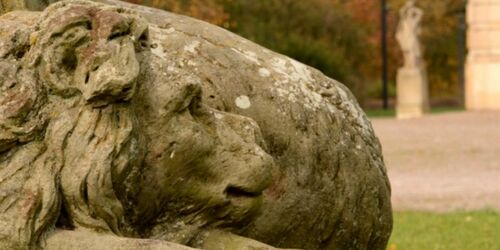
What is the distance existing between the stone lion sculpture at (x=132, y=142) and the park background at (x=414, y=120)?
593 cm

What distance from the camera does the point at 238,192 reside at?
15.8 ft

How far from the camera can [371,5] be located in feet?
211

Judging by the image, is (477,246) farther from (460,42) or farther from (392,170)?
(460,42)

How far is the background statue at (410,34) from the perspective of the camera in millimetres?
43750

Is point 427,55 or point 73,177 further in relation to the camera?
point 427,55

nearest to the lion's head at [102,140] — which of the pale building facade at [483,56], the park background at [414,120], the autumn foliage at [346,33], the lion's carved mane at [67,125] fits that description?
the lion's carved mane at [67,125]

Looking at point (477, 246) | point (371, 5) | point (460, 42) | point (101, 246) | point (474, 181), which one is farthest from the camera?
point (371, 5)

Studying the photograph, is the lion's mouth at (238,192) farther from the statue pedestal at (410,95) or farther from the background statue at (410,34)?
the background statue at (410,34)

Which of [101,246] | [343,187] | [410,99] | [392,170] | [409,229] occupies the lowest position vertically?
[410,99]

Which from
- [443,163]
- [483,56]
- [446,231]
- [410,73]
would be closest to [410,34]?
[410,73]

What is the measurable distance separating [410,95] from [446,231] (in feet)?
99.0

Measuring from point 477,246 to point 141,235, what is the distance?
7.33 m

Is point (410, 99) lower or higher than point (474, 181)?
lower

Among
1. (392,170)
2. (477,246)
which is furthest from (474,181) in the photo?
(477,246)
